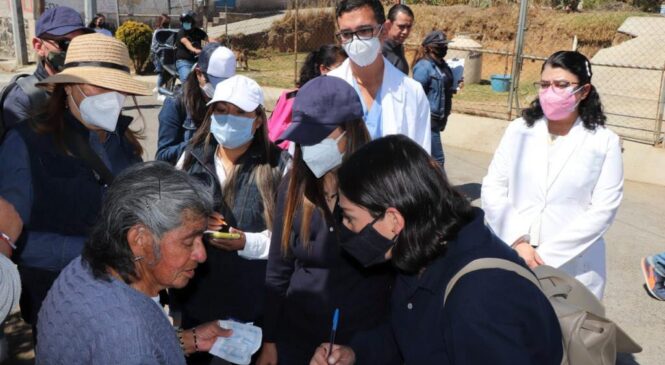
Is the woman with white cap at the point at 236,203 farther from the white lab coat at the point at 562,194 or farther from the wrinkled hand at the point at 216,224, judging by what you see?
the white lab coat at the point at 562,194

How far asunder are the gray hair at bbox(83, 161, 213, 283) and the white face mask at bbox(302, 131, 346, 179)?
2.62 ft

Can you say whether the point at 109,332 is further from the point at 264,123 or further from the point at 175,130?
the point at 175,130

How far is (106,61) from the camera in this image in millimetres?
3107

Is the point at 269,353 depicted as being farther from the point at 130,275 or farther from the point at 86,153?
the point at 86,153

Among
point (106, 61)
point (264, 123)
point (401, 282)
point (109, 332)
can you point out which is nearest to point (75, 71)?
point (106, 61)

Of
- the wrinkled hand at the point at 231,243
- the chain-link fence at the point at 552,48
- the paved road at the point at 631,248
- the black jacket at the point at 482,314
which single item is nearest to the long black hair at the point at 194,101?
the paved road at the point at 631,248

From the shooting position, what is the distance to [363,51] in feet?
12.4

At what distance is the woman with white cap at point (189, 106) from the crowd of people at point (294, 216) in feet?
0.06

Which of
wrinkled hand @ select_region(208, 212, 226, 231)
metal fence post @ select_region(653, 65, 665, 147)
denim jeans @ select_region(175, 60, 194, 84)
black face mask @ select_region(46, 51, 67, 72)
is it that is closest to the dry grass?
metal fence post @ select_region(653, 65, 665, 147)

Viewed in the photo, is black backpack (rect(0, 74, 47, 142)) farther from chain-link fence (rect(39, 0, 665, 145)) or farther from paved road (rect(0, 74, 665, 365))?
chain-link fence (rect(39, 0, 665, 145))

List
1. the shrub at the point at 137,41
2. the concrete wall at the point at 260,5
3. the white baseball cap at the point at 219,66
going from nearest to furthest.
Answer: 1. the white baseball cap at the point at 219,66
2. the shrub at the point at 137,41
3. the concrete wall at the point at 260,5

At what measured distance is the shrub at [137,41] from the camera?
17125mm

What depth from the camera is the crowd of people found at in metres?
1.79

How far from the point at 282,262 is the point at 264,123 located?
90cm
